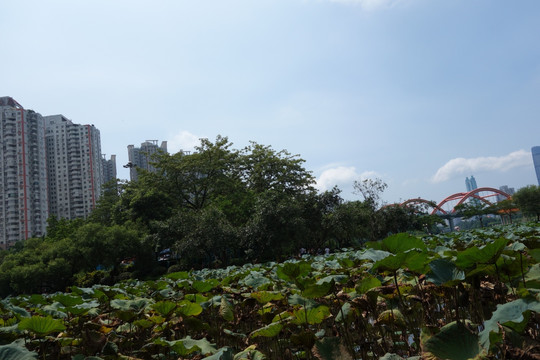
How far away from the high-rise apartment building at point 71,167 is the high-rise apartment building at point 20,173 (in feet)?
6.75

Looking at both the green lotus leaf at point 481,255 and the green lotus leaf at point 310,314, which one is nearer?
the green lotus leaf at point 481,255

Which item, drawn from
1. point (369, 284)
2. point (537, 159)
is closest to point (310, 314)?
point (369, 284)

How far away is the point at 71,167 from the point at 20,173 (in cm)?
692

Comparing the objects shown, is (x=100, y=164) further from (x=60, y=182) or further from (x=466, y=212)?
(x=466, y=212)

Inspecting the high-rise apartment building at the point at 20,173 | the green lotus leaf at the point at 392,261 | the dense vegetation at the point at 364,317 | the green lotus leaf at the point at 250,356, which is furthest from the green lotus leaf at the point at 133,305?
the high-rise apartment building at the point at 20,173

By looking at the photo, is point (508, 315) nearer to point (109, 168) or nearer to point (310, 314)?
point (310, 314)

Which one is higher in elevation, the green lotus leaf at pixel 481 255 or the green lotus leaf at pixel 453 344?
the green lotus leaf at pixel 481 255

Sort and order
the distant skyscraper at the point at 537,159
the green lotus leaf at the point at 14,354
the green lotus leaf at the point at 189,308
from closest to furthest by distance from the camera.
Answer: the green lotus leaf at the point at 14,354
the green lotus leaf at the point at 189,308
the distant skyscraper at the point at 537,159

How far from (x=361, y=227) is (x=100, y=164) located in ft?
170

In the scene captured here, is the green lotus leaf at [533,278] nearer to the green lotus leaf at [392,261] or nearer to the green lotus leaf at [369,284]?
the green lotus leaf at [392,261]

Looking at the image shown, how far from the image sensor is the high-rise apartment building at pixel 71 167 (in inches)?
2347

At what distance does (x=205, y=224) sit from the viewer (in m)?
21.2

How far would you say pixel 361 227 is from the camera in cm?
2492

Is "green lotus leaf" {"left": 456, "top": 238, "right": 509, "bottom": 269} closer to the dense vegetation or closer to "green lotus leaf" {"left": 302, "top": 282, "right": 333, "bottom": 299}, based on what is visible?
the dense vegetation
